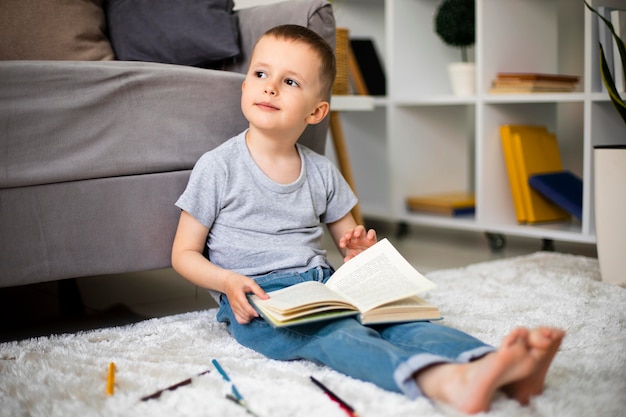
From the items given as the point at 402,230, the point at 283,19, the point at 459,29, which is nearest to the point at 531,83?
the point at 459,29

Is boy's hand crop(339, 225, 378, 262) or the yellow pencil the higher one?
boy's hand crop(339, 225, 378, 262)

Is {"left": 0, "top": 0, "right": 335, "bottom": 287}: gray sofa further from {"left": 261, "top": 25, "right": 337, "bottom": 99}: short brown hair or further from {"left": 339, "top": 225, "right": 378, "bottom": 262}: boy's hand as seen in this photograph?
{"left": 339, "top": 225, "right": 378, "bottom": 262}: boy's hand

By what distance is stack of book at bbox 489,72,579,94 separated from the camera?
202 cm

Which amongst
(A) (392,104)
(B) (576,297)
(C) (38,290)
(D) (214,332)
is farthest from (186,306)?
(A) (392,104)

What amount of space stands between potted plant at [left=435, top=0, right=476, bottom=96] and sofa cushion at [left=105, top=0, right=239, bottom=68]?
851mm

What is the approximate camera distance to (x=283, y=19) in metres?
1.51

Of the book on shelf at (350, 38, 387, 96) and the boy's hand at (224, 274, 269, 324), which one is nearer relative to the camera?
the boy's hand at (224, 274, 269, 324)

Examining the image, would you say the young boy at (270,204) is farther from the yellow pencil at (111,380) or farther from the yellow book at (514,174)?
the yellow book at (514,174)

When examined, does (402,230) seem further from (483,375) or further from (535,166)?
(483,375)

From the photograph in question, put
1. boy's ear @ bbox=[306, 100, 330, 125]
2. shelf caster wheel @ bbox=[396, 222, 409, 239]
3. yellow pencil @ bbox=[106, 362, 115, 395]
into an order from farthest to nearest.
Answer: shelf caster wheel @ bbox=[396, 222, 409, 239]
boy's ear @ bbox=[306, 100, 330, 125]
yellow pencil @ bbox=[106, 362, 115, 395]

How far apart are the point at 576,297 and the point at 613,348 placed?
A: 1.10 feet

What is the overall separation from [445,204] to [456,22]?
562 millimetres

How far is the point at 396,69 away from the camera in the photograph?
2.37 metres

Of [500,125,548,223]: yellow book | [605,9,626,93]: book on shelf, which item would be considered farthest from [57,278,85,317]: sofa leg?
[605,9,626,93]: book on shelf
